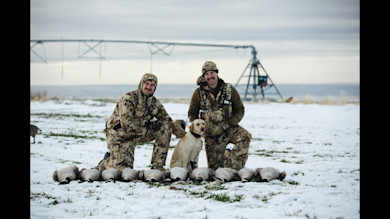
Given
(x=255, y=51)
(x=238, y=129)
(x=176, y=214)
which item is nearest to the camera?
(x=176, y=214)

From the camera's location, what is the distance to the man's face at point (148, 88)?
7.38m

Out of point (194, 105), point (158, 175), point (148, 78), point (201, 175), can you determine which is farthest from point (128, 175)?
point (194, 105)

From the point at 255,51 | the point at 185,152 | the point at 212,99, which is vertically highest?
the point at 255,51

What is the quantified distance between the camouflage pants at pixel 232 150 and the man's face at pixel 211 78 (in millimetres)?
928

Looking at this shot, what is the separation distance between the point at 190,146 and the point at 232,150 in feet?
2.89

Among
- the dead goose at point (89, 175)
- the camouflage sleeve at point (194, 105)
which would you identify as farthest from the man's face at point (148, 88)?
the dead goose at point (89, 175)

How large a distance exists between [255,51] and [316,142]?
24281mm

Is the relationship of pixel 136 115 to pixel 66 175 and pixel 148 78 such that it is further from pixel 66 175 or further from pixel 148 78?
pixel 66 175

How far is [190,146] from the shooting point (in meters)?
7.27

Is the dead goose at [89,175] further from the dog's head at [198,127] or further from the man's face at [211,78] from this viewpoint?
the man's face at [211,78]
